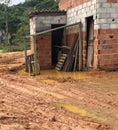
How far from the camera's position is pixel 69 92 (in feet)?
31.2

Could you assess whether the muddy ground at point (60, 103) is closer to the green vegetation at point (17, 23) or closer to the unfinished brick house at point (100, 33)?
the unfinished brick house at point (100, 33)

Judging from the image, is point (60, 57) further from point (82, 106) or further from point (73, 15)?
point (82, 106)

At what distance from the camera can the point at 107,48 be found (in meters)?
A: 13.6

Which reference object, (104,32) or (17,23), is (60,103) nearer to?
(104,32)

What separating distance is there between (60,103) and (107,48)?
6.03 metres

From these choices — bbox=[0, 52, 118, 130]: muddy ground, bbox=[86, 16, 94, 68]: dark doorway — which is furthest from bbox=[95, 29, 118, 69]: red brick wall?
bbox=[0, 52, 118, 130]: muddy ground

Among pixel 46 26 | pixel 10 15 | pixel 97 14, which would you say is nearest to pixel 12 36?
pixel 10 15

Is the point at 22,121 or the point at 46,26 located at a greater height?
the point at 46,26

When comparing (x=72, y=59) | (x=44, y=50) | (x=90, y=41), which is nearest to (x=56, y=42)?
(x=44, y=50)

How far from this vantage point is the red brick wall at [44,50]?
15.9 metres

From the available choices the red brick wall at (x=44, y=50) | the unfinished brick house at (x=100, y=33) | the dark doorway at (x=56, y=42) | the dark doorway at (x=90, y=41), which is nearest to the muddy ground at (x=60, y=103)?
the unfinished brick house at (x=100, y=33)

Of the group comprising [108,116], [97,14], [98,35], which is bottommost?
[108,116]

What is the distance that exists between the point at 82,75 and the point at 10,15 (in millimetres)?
30133

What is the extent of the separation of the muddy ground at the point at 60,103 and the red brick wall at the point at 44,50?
3426 millimetres
